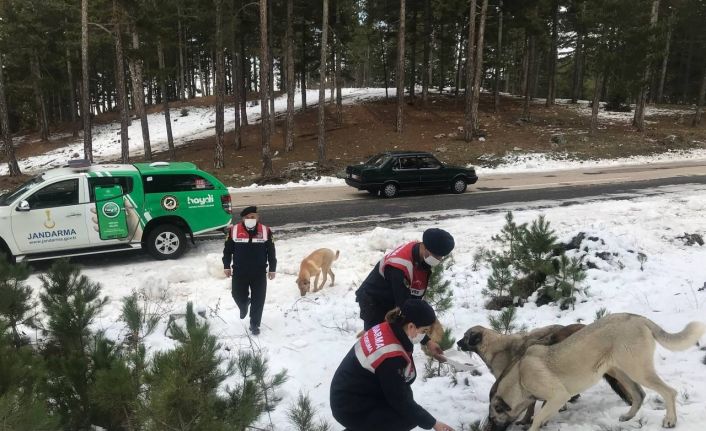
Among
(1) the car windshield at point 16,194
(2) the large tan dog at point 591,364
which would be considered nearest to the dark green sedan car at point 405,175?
(1) the car windshield at point 16,194

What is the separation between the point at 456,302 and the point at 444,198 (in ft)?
31.6

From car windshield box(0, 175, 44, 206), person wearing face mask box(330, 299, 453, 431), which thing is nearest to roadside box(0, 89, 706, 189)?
car windshield box(0, 175, 44, 206)

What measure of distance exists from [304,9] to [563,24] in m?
28.4

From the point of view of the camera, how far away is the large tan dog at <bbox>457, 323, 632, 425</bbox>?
3.99 meters

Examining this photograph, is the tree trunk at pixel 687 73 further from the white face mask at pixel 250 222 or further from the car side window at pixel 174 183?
the white face mask at pixel 250 222

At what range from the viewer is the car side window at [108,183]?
29.7ft

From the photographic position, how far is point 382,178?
16625mm

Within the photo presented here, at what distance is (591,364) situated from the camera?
3580 millimetres

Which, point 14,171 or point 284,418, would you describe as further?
point 14,171

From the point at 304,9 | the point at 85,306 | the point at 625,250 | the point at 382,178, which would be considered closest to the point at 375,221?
the point at 382,178

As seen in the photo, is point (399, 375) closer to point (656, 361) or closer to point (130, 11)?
point (656, 361)

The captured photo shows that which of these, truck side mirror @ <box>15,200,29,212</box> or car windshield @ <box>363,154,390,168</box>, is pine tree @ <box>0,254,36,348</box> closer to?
truck side mirror @ <box>15,200,29,212</box>

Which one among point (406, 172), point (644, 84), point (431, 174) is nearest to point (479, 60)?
point (644, 84)

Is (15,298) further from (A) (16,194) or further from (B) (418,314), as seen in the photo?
(A) (16,194)
